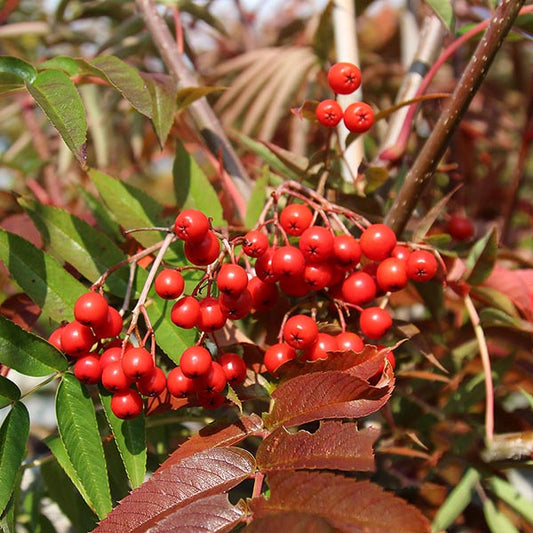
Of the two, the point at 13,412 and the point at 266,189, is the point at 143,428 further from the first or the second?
the point at 266,189

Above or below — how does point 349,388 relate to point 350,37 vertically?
below

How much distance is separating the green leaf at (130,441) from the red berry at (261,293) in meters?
0.14

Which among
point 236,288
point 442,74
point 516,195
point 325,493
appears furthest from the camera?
point 442,74

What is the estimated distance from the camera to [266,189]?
75 centimetres

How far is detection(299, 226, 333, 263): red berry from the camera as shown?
0.56 m

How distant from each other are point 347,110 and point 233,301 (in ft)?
0.81

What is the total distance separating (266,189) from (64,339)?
0.31 meters

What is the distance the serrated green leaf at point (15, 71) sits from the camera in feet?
2.03

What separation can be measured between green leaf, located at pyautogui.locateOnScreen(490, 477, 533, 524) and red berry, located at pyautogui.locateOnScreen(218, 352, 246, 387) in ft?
1.15

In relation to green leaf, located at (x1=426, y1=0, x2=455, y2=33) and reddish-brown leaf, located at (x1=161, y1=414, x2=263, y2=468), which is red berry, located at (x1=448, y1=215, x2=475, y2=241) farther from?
reddish-brown leaf, located at (x1=161, y1=414, x2=263, y2=468)

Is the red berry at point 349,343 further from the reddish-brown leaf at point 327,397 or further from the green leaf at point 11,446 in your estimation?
the green leaf at point 11,446

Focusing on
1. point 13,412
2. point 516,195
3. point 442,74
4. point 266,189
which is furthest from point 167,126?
point 442,74

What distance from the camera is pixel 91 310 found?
517mm

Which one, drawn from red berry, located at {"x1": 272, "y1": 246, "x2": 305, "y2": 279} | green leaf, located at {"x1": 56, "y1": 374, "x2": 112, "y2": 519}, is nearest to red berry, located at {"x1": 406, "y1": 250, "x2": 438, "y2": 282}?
red berry, located at {"x1": 272, "y1": 246, "x2": 305, "y2": 279}
